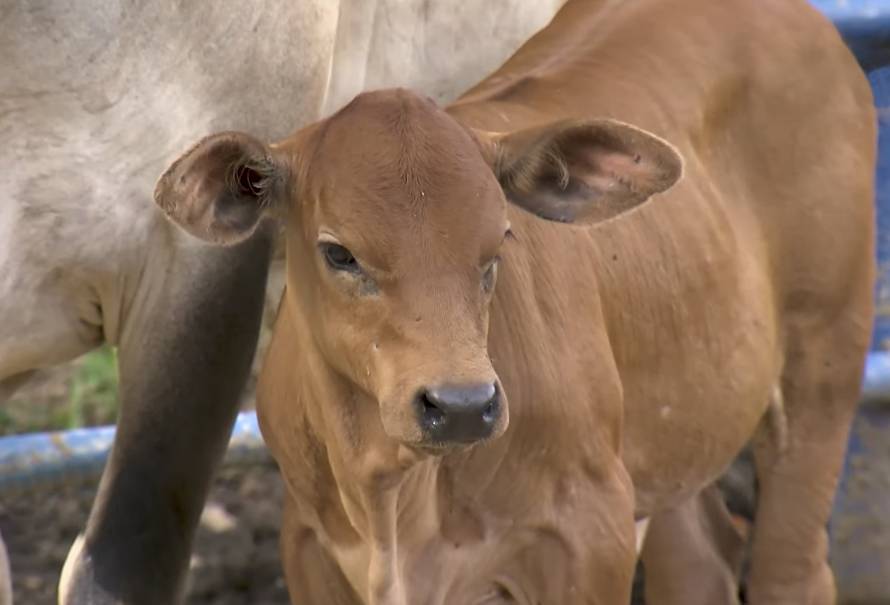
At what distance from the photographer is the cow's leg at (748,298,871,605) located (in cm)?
464

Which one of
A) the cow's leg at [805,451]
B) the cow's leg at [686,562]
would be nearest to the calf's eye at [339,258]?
the cow's leg at [805,451]

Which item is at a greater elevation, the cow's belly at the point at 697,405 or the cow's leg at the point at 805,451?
the cow's belly at the point at 697,405

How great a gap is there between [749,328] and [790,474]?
50 cm

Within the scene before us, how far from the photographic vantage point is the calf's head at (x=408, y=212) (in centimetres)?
321

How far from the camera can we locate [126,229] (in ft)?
13.1

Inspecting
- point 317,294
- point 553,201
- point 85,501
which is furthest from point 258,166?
point 85,501

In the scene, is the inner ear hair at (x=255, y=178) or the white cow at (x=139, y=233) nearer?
the inner ear hair at (x=255, y=178)

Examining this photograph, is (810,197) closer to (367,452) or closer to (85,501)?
(367,452)

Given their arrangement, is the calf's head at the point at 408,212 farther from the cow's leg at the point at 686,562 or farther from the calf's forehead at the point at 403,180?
the cow's leg at the point at 686,562

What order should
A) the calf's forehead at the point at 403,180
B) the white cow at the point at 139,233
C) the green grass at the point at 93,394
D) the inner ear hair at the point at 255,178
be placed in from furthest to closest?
the green grass at the point at 93,394
the white cow at the point at 139,233
the inner ear hair at the point at 255,178
the calf's forehead at the point at 403,180

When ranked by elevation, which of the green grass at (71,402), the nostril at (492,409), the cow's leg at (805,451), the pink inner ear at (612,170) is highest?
the pink inner ear at (612,170)

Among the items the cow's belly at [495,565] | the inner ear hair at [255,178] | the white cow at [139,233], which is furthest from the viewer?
the white cow at [139,233]

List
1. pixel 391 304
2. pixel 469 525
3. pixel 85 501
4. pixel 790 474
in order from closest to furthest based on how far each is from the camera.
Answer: pixel 391 304
pixel 469 525
pixel 790 474
pixel 85 501

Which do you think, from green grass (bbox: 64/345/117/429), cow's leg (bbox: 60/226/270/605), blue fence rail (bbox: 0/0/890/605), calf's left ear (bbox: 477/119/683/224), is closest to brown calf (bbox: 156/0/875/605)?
calf's left ear (bbox: 477/119/683/224)
